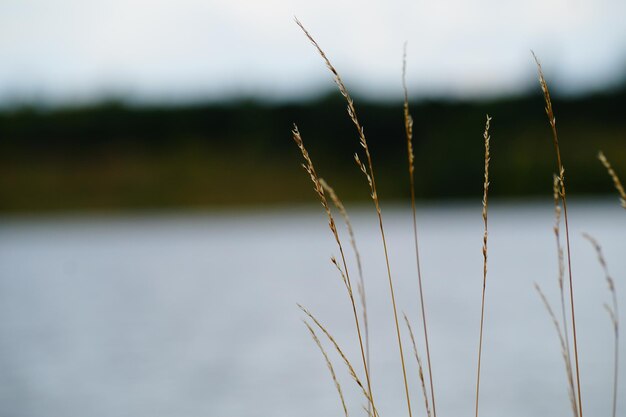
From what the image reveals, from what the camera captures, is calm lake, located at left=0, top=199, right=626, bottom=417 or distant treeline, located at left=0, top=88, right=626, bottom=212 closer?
calm lake, located at left=0, top=199, right=626, bottom=417

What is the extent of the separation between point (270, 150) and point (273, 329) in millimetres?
27261

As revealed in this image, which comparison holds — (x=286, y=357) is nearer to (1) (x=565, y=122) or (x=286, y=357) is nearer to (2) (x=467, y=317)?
(2) (x=467, y=317)

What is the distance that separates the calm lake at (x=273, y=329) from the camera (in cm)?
459

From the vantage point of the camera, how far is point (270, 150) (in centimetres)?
3422

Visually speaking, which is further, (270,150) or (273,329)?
(270,150)

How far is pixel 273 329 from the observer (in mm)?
7316

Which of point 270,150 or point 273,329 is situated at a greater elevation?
point 270,150

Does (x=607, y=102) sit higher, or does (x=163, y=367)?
(x=607, y=102)

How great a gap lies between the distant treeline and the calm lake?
12.9 metres

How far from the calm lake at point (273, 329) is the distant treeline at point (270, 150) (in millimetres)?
12859

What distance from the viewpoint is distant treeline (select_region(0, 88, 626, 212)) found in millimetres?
30203

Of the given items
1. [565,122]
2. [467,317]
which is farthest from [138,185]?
[467,317]

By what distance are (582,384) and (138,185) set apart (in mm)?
29099

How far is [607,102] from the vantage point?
1286 inches
